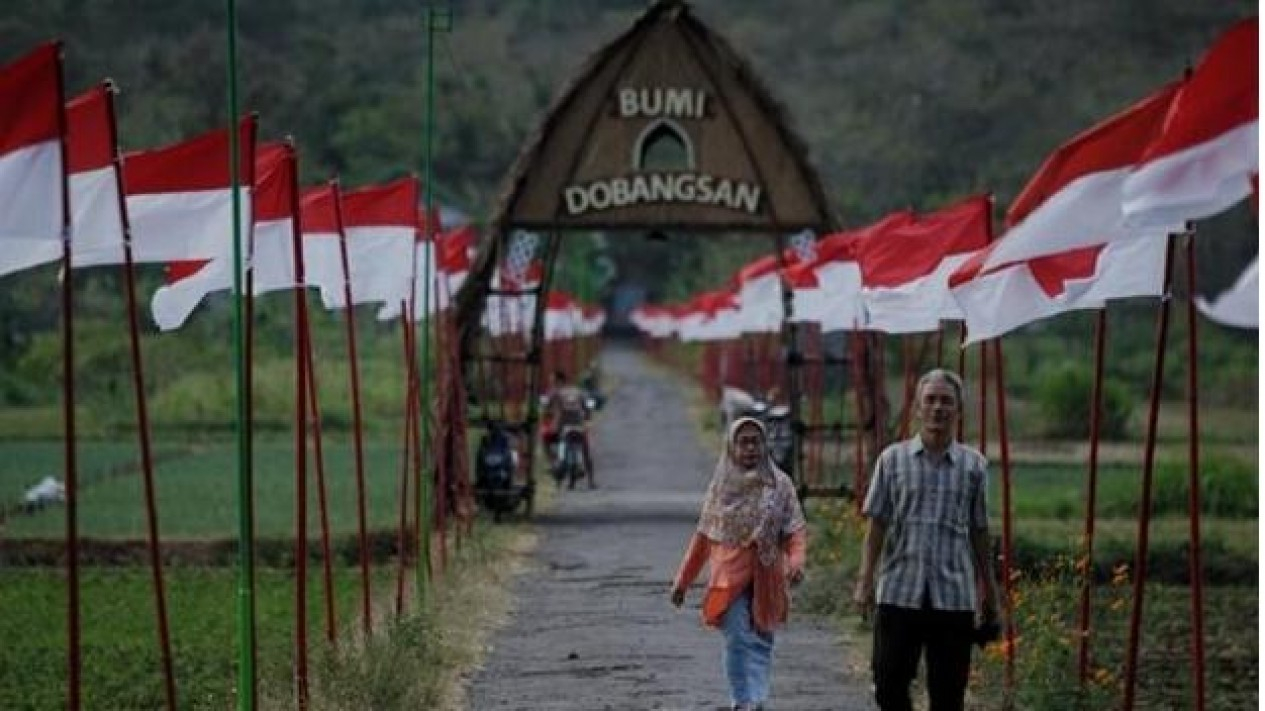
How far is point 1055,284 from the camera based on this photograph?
44.2 feet

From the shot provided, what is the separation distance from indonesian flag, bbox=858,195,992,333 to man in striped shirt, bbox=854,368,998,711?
4.94 m

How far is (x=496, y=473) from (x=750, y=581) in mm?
13253

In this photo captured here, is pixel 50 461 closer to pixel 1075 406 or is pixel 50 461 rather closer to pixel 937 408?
pixel 1075 406

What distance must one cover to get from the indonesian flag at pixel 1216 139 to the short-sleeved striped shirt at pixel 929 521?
238 cm

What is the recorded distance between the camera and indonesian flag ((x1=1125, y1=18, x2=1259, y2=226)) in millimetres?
9633

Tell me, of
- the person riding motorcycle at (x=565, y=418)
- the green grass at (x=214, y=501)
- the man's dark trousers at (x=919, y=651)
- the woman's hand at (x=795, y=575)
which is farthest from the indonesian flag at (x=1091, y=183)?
the person riding motorcycle at (x=565, y=418)

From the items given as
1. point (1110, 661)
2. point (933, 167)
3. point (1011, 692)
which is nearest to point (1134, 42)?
point (933, 167)

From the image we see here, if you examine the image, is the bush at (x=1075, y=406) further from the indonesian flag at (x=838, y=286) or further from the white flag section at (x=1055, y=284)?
the white flag section at (x=1055, y=284)

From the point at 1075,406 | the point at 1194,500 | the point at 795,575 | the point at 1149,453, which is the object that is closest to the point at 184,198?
the point at 795,575

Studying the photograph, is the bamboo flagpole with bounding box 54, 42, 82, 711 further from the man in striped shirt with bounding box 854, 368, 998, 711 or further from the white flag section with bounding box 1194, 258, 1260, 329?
the white flag section with bounding box 1194, 258, 1260, 329

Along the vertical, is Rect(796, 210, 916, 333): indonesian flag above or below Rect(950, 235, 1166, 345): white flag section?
above

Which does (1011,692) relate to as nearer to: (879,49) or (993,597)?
(993,597)

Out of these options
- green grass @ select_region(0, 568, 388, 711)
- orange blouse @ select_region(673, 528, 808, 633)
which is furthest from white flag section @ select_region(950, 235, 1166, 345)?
green grass @ select_region(0, 568, 388, 711)

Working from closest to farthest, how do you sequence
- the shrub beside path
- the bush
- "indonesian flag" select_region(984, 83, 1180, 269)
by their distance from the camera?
"indonesian flag" select_region(984, 83, 1180, 269) < the shrub beside path < the bush
